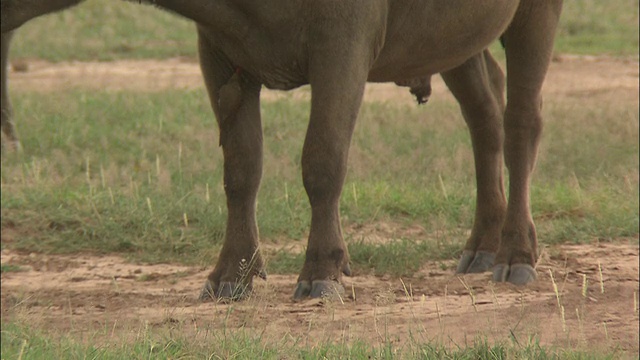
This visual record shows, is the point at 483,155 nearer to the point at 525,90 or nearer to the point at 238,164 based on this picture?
the point at 525,90

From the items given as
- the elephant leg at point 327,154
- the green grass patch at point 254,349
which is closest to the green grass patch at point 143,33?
the elephant leg at point 327,154

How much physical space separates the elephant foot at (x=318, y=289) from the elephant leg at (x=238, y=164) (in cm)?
37

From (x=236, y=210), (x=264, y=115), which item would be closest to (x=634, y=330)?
(x=236, y=210)

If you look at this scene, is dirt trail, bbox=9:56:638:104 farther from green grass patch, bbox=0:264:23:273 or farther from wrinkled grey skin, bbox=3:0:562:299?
green grass patch, bbox=0:264:23:273

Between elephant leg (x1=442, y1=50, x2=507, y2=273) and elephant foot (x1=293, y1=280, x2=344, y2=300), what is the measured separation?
1.26m

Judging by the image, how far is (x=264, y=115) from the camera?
10.7 metres

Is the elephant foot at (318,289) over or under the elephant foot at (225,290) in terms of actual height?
over

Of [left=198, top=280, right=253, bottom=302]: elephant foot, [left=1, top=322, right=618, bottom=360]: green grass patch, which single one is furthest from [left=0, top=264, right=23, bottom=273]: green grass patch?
[left=1, top=322, right=618, bottom=360]: green grass patch

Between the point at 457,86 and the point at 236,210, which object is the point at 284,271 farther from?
the point at 457,86

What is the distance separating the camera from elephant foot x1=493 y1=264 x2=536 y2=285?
20.5ft

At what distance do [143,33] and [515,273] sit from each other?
13650 mm

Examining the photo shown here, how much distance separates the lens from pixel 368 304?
5.61 meters

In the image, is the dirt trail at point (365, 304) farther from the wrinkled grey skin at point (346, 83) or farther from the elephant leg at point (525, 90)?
the elephant leg at point (525, 90)

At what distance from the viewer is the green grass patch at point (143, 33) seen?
54.8 ft
